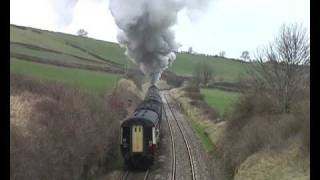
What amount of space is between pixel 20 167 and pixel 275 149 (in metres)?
12.4

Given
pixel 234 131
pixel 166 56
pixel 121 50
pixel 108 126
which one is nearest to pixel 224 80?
pixel 121 50

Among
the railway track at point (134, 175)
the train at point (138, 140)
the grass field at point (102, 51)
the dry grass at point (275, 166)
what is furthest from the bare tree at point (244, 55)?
the dry grass at point (275, 166)

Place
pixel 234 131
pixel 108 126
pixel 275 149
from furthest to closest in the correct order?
1. pixel 234 131
2. pixel 108 126
3. pixel 275 149

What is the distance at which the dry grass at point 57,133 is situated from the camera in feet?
49.9

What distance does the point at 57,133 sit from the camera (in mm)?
18828

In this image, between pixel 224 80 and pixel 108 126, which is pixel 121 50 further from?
Result: pixel 108 126

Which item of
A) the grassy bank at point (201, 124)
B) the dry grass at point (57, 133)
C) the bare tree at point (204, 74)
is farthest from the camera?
the bare tree at point (204, 74)

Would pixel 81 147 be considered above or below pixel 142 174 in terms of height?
above

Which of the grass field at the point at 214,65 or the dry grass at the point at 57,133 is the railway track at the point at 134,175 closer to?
the dry grass at the point at 57,133

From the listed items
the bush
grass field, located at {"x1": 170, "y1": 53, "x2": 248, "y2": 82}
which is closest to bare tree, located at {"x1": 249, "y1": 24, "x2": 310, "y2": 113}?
the bush

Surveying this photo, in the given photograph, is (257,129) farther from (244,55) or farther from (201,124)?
(244,55)

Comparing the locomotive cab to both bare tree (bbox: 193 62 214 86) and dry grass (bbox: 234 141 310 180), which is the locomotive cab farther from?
bare tree (bbox: 193 62 214 86)

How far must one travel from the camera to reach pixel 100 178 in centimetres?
2217

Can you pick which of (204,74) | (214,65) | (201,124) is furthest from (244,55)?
(201,124)
